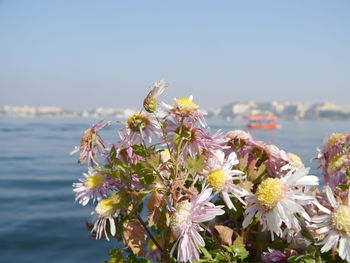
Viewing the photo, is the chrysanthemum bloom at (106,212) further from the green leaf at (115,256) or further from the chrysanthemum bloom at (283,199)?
the chrysanthemum bloom at (283,199)

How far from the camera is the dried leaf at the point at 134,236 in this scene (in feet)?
2.63

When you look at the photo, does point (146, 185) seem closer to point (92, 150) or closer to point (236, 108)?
point (92, 150)

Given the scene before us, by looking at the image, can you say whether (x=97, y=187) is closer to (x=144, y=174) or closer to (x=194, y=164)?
(x=144, y=174)

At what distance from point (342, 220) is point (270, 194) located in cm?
13

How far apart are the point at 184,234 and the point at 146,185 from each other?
0.15 metres

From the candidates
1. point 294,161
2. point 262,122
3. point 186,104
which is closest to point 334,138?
point 294,161

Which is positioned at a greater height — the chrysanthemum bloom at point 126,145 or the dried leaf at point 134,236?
the chrysanthemum bloom at point 126,145

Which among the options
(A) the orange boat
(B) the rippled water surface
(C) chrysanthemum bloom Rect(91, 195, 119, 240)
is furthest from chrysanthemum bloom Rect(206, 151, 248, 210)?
(A) the orange boat

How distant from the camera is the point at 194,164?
74 centimetres

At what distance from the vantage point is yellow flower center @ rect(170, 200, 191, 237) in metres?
0.70

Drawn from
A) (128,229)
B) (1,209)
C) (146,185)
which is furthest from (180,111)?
(1,209)

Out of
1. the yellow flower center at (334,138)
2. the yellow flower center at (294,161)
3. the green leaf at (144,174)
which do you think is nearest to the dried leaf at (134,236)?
the green leaf at (144,174)

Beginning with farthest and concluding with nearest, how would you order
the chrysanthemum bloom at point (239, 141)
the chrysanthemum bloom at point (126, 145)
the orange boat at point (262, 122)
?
the orange boat at point (262, 122)
the chrysanthemum bloom at point (239, 141)
the chrysanthemum bloom at point (126, 145)

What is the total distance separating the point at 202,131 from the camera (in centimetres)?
77
